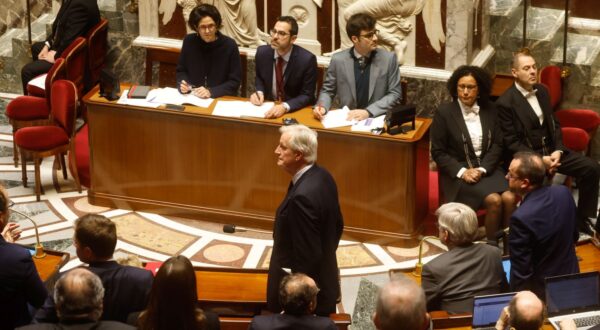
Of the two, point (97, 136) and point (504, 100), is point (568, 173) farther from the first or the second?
point (97, 136)

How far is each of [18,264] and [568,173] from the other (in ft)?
14.2

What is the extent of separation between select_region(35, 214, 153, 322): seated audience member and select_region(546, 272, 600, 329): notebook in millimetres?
1934

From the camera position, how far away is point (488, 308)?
4.98 meters

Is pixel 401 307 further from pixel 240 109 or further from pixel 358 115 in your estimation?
pixel 240 109

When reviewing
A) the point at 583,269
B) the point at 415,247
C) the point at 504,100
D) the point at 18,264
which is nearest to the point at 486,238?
the point at 415,247

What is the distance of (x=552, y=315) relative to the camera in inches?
202

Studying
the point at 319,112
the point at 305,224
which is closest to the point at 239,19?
the point at 319,112

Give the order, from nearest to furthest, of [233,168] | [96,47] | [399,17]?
1. [233,168]
2. [399,17]
3. [96,47]

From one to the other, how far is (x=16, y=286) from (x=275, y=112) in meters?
3.06

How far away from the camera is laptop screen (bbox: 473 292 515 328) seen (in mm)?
4969

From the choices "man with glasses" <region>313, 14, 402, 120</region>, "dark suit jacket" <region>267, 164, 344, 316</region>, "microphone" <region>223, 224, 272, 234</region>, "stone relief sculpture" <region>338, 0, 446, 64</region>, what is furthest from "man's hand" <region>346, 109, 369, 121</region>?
"dark suit jacket" <region>267, 164, 344, 316</region>

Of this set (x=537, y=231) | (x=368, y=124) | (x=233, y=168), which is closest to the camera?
(x=537, y=231)

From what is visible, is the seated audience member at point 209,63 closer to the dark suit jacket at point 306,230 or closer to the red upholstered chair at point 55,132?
the red upholstered chair at point 55,132

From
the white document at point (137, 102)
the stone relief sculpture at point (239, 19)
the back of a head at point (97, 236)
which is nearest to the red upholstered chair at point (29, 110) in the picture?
the white document at point (137, 102)
